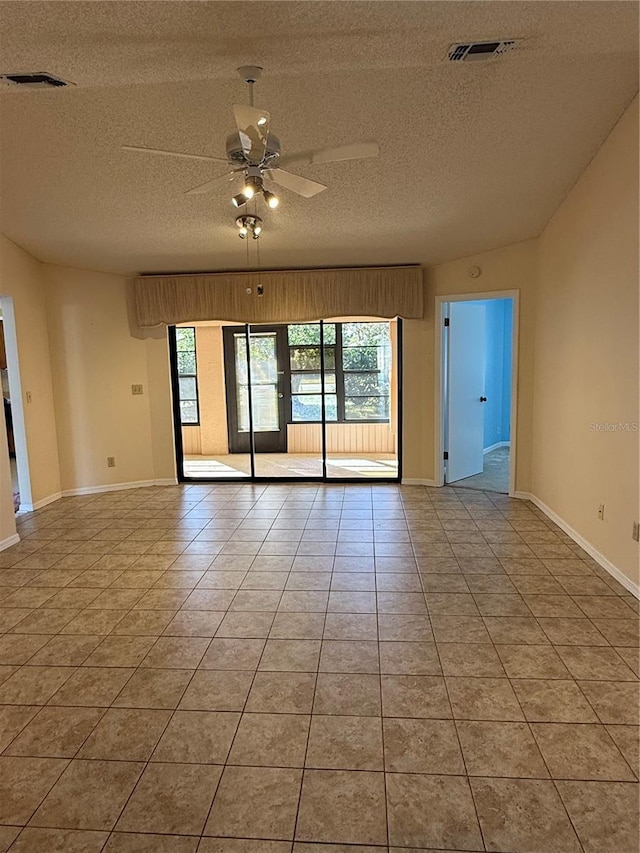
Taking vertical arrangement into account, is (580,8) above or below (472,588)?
above

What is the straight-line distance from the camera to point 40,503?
5.11m

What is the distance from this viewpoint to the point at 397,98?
8.75 feet

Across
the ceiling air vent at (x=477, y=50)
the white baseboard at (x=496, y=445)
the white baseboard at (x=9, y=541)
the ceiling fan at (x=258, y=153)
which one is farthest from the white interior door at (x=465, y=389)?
the white baseboard at (x=9, y=541)

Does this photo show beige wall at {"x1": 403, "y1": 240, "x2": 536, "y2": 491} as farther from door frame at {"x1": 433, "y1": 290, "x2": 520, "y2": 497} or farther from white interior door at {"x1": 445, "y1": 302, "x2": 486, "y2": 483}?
white interior door at {"x1": 445, "y1": 302, "x2": 486, "y2": 483}

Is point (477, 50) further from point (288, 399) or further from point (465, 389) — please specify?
point (288, 399)

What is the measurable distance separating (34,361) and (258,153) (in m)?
3.92

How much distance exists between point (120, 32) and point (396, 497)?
4343 mm

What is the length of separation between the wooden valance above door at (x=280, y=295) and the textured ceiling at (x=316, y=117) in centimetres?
28

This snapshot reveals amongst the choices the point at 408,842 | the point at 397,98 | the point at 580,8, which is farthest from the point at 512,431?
the point at 408,842

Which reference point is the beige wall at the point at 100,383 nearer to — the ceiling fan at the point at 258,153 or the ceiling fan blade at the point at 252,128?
the ceiling fan at the point at 258,153

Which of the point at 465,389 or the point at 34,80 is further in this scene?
the point at 465,389

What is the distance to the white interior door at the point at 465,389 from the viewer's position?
553cm

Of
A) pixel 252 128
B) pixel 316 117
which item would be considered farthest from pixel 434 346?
pixel 252 128

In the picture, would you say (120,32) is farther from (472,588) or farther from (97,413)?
(97,413)
